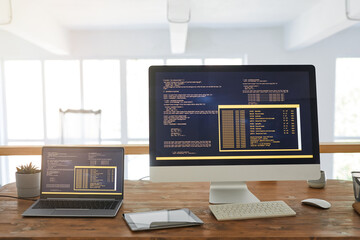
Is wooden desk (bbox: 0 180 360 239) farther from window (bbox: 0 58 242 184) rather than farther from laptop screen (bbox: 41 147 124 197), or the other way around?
window (bbox: 0 58 242 184)

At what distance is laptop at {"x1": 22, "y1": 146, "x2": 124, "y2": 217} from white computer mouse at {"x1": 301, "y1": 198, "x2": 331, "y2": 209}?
25.8 inches

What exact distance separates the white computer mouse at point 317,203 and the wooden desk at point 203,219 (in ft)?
0.06

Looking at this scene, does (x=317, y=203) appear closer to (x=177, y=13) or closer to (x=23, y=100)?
(x=177, y=13)

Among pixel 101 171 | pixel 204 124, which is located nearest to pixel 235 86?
pixel 204 124

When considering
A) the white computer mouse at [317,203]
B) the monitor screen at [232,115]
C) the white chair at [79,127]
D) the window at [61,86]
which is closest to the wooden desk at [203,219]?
the white computer mouse at [317,203]

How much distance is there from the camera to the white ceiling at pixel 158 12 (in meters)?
3.90

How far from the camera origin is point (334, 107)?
5.41m

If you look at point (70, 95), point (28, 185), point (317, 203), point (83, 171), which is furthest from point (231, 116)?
point (70, 95)

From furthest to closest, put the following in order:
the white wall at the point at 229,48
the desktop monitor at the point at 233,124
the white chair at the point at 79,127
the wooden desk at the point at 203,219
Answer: the white wall at the point at 229,48 → the white chair at the point at 79,127 → the desktop monitor at the point at 233,124 → the wooden desk at the point at 203,219

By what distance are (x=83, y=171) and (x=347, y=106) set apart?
5.20 m

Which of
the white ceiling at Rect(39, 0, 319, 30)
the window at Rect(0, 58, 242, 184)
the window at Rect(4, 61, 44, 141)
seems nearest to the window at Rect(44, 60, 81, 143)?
the window at Rect(0, 58, 242, 184)

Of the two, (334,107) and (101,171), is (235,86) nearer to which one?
(101,171)

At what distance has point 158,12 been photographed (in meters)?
4.34

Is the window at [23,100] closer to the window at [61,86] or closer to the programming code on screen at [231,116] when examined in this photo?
the window at [61,86]
